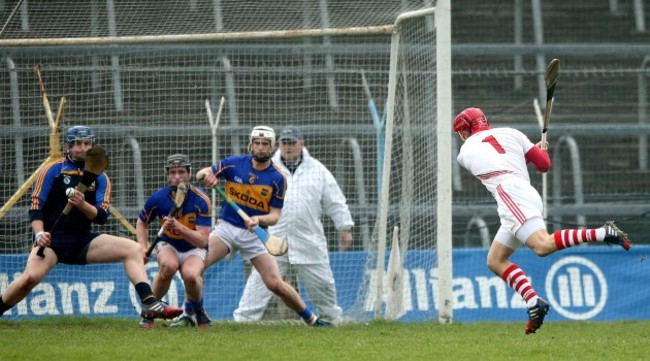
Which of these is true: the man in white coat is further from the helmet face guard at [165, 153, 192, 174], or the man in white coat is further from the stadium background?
the helmet face guard at [165, 153, 192, 174]

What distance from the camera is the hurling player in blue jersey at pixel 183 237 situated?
429 inches

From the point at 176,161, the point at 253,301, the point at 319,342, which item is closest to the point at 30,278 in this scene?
the point at 176,161

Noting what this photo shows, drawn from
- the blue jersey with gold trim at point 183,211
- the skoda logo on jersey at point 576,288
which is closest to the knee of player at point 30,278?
the blue jersey with gold trim at point 183,211

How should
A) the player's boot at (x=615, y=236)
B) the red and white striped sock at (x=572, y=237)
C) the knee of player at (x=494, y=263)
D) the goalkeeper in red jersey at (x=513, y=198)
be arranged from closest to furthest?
the player's boot at (x=615, y=236)
the red and white striped sock at (x=572, y=237)
the goalkeeper in red jersey at (x=513, y=198)
the knee of player at (x=494, y=263)

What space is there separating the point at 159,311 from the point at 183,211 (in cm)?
128

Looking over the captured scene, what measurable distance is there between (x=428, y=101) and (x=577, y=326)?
8.88ft

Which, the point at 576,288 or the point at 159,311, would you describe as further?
the point at 576,288

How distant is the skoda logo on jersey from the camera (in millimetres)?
13258

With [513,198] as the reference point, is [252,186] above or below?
above

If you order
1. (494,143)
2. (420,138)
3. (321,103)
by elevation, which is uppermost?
(321,103)

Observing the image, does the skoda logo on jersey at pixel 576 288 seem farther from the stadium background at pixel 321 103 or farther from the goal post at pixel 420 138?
the goal post at pixel 420 138

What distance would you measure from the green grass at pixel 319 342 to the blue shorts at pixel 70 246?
0.63 metres

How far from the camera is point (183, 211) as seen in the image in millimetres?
11062

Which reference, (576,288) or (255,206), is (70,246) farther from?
(576,288)
